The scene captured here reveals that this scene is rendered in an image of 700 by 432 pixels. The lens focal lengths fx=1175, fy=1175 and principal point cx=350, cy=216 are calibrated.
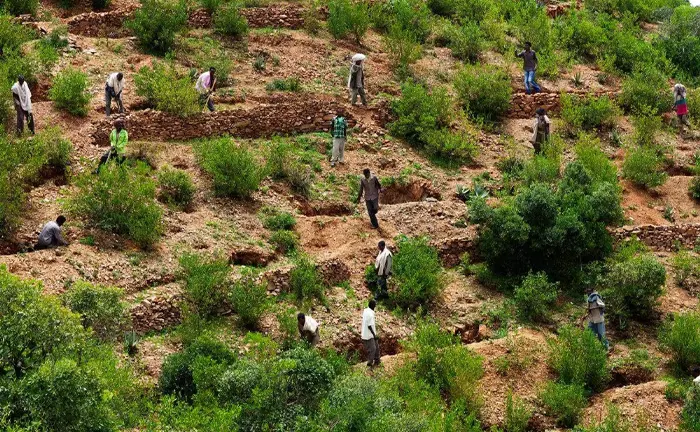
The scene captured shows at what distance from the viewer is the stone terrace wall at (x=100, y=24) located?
25.7m

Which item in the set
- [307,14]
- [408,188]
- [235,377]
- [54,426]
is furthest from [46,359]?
[307,14]

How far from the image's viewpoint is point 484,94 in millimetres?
24969

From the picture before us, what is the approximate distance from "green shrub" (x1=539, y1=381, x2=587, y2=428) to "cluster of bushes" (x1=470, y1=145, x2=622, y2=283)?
3.34m

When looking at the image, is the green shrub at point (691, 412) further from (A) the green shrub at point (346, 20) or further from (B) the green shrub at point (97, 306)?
(A) the green shrub at point (346, 20)

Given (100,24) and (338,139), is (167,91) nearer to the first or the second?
(338,139)

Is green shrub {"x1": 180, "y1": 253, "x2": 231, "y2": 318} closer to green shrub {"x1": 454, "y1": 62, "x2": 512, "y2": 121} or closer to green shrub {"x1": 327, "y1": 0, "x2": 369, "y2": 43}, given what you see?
green shrub {"x1": 454, "y1": 62, "x2": 512, "y2": 121}

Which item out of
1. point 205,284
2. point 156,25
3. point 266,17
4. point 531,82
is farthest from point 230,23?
point 205,284

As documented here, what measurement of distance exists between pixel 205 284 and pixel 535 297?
5346 millimetres

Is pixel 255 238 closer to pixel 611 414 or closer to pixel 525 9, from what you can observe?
pixel 611 414

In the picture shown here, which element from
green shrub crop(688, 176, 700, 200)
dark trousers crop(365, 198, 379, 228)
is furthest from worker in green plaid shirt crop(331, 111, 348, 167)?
green shrub crop(688, 176, 700, 200)

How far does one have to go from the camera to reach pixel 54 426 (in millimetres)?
12492

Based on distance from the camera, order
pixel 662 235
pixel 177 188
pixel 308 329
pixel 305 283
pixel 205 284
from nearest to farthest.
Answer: pixel 308 329
pixel 205 284
pixel 305 283
pixel 177 188
pixel 662 235

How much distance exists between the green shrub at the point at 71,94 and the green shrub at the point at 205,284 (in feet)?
18.3

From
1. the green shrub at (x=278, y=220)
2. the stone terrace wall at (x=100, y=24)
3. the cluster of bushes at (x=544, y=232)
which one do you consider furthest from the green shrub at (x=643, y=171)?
the stone terrace wall at (x=100, y=24)
